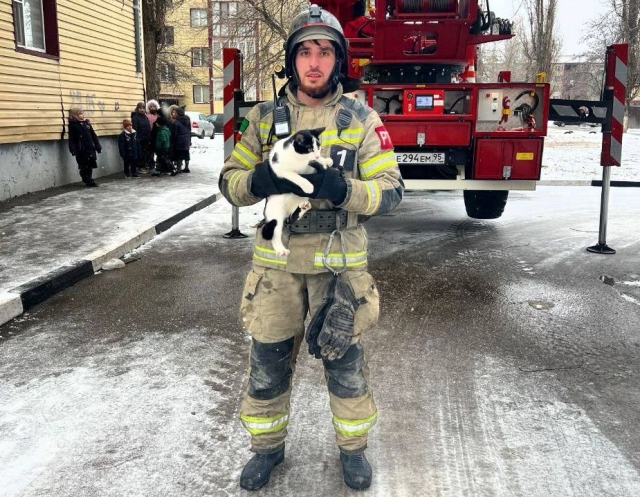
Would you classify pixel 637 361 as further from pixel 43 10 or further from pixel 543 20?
pixel 543 20

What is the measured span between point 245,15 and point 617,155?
756 inches

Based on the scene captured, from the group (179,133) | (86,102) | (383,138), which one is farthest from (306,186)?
(179,133)

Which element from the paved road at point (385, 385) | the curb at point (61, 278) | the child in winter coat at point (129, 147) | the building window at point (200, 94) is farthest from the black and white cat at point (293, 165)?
the building window at point (200, 94)

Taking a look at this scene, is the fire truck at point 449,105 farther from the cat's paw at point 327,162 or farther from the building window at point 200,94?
the building window at point 200,94

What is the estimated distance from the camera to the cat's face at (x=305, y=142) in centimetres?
224

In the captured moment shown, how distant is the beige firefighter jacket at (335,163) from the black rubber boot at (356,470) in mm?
822

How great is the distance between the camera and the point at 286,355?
2.67 meters

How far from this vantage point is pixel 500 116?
6531mm

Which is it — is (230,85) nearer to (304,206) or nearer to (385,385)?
(385,385)

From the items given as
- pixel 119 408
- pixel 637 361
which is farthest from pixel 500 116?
pixel 119 408

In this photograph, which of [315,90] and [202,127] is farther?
[202,127]

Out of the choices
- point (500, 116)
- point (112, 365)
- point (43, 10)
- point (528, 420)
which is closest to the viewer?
point (528, 420)

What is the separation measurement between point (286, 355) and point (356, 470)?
0.57 meters

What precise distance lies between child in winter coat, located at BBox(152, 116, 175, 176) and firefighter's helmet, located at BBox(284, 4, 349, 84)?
12.0 m
